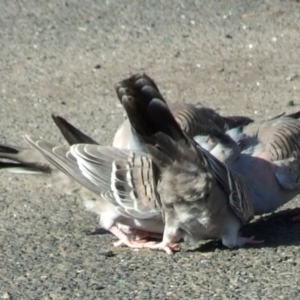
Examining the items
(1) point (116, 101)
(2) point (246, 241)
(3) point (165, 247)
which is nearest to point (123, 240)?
(3) point (165, 247)

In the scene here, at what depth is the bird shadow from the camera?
18.1 ft

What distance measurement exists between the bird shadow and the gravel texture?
0.4 inches

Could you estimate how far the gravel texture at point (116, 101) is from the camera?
500cm

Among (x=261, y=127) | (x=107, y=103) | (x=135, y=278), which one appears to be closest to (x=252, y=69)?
(x=107, y=103)

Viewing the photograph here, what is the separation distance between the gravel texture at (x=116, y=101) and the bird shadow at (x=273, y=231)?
0.01 m

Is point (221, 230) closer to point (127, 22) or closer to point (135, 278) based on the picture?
point (135, 278)

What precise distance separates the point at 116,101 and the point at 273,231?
3.00m

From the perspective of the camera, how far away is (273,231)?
228 inches

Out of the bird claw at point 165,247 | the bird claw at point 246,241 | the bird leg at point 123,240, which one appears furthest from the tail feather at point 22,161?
the bird claw at point 246,241

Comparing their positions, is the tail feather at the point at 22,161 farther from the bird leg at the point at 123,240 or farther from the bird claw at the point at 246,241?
the bird claw at the point at 246,241

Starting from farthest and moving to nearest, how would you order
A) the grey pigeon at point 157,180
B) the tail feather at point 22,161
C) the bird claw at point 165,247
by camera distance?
the tail feather at point 22,161
the bird claw at point 165,247
the grey pigeon at point 157,180

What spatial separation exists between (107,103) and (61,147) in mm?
2905

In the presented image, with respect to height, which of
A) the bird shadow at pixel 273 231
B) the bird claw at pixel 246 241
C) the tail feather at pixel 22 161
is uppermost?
the tail feather at pixel 22 161

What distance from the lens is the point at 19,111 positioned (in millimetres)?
8250
